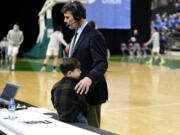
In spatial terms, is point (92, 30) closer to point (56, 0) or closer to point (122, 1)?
point (56, 0)

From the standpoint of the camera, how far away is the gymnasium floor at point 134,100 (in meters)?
5.68

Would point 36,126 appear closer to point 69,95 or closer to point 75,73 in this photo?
point 69,95

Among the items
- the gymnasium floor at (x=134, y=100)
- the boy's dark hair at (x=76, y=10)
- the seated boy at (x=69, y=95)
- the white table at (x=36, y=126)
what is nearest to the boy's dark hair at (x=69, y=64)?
the seated boy at (x=69, y=95)

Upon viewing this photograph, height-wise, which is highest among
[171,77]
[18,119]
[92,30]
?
[92,30]

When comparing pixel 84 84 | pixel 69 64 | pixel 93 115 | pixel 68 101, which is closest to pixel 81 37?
pixel 69 64

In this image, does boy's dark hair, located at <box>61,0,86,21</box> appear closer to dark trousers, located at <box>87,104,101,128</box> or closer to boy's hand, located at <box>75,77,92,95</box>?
boy's hand, located at <box>75,77,92,95</box>

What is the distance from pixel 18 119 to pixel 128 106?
3.94 meters

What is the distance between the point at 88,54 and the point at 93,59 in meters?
0.09

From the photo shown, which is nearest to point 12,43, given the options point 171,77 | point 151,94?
point 171,77

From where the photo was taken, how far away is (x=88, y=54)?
3654 mm

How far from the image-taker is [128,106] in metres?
7.39

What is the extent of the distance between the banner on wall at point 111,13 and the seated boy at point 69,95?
18.5 m

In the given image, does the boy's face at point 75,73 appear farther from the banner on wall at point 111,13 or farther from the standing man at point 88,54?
the banner on wall at point 111,13

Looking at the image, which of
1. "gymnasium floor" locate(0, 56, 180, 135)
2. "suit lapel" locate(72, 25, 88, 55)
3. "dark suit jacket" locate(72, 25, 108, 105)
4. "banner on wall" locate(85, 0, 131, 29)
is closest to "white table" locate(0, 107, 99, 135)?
"dark suit jacket" locate(72, 25, 108, 105)
